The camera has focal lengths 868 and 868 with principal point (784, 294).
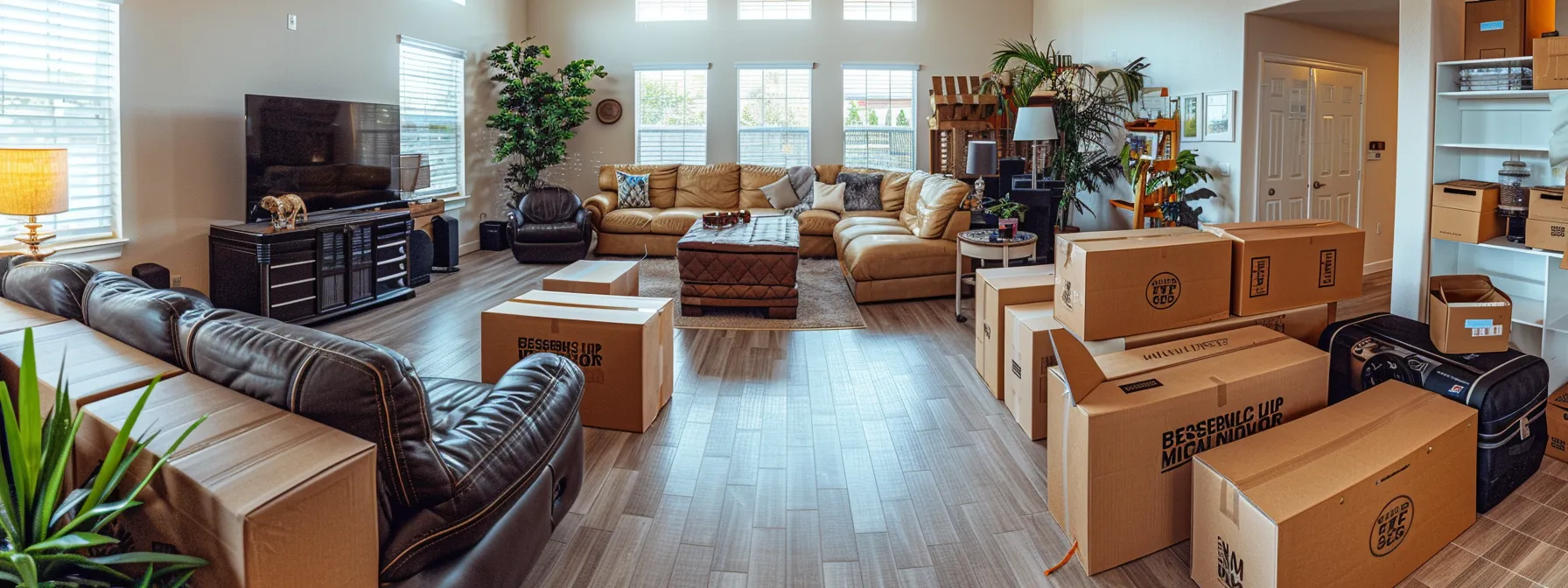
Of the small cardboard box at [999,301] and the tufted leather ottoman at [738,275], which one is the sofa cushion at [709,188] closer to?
the tufted leather ottoman at [738,275]

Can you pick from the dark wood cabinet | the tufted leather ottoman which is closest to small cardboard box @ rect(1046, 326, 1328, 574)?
the tufted leather ottoman

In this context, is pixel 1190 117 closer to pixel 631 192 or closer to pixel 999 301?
pixel 999 301

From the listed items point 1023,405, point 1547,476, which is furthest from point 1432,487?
point 1023,405

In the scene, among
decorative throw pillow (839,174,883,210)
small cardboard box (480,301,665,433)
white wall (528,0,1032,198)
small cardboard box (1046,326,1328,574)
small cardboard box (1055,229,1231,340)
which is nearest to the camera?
small cardboard box (1046,326,1328,574)

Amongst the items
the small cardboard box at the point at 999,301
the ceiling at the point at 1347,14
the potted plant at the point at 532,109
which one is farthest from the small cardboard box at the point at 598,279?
the ceiling at the point at 1347,14

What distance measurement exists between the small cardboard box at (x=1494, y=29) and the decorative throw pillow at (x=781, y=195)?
19.6ft

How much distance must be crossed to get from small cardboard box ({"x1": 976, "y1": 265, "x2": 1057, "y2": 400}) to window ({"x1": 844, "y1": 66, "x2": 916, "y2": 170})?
5.80 metres

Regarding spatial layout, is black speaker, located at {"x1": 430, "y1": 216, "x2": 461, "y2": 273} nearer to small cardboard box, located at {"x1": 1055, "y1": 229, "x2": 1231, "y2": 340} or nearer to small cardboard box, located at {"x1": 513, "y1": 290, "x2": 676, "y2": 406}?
small cardboard box, located at {"x1": 513, "y1": 290, "x2": 676, "y2": 406}

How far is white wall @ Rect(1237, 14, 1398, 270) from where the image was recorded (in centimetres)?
610

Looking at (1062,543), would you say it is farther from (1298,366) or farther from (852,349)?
(852,349)

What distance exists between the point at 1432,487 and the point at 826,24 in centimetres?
822

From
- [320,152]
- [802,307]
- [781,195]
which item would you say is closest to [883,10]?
[781,195]

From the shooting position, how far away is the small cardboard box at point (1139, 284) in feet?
8.92

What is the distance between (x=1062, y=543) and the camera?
254 centimetres
